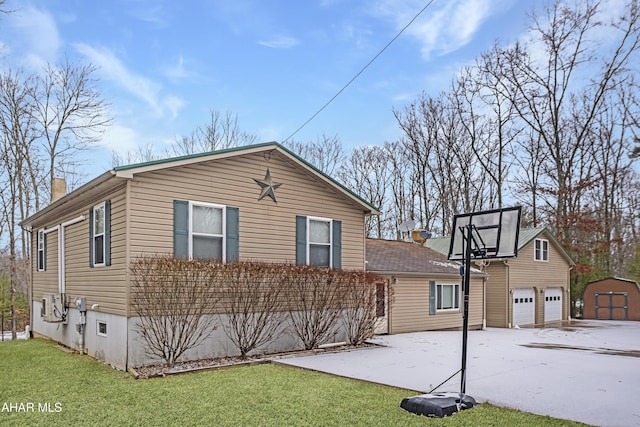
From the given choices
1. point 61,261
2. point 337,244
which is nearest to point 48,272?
point 61,261

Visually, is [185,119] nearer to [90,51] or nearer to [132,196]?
[90,51]

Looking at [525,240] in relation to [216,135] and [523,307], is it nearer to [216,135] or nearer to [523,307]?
[523,307]

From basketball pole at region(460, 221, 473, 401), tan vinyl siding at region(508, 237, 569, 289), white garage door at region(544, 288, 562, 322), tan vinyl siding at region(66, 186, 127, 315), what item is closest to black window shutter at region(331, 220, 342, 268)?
tan vinyl siding at region(66, 186, 127, 315)

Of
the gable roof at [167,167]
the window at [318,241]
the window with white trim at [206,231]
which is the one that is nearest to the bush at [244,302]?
the window with white trim at [206,231]

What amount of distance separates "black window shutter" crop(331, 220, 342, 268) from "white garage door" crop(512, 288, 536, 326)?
34.4 ft

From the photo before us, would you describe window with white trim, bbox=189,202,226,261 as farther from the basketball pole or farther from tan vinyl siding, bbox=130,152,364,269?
the basketball pole

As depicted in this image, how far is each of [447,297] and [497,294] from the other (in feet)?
11.5

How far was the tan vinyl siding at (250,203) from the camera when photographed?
891 centimetres

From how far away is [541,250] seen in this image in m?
21.0

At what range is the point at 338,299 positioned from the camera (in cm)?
1126

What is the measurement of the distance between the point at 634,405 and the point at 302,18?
11261mm

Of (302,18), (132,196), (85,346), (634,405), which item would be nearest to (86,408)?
(132,196)

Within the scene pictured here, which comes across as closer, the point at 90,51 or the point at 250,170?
the point at 250,170

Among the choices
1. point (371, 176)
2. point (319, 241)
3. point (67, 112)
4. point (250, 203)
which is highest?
point (67, 112)
